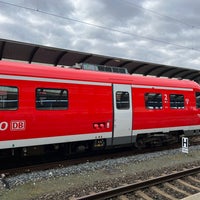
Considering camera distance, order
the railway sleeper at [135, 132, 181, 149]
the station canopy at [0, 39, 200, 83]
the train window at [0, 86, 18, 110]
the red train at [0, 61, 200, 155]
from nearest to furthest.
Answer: the train window at [0, 86, 18, 110] < the red train at [0, 61, 200, 155] < the railway sleeper at [135, 132, 181, 149] < the station canopy at [0, 39, 200, 83]

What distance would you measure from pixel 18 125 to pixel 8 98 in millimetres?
792

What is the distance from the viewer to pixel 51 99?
→ 9078 millimetres

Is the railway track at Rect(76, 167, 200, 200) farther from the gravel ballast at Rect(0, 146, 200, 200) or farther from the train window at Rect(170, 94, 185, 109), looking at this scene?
the train window at Rect(170, 94, 185, 109)

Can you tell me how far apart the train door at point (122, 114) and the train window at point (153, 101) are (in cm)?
97

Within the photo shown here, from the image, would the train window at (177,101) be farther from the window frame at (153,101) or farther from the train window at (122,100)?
the train window at (122,100)

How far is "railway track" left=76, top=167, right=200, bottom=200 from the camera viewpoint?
6.73m

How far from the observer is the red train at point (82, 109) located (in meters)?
8.30

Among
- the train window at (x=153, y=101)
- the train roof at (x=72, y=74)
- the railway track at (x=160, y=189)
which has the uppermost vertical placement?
the train roof at (x=72, y=74)

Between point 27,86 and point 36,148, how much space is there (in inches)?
75.4

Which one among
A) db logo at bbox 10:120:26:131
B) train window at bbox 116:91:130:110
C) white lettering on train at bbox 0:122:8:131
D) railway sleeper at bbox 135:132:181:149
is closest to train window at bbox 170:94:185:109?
railway sleeper at bbox 135:132:181:149

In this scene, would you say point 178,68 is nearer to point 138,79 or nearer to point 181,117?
point 181,117

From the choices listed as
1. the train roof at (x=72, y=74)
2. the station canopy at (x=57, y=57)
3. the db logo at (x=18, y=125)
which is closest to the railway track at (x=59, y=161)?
the db logo at (x=18, y=125)

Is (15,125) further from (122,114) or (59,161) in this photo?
(122,114)

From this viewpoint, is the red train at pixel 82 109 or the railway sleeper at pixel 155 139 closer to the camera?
the red train at pixel 82 109
